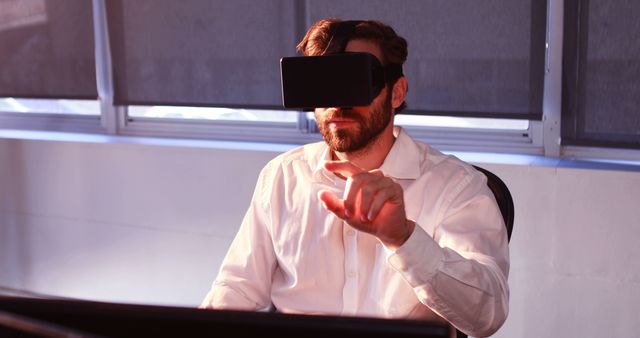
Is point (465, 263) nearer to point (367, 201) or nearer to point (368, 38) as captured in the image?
point (367, 201)

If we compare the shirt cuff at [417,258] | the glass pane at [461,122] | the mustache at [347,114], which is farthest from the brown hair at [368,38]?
the glass pane at [461,122]

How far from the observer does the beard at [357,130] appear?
192 cm

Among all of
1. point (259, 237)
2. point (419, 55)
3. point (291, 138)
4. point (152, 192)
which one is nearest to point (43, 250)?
point (152, 192)

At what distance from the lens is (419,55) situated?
10.3 ft

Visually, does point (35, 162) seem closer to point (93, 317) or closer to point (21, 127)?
point (21, 127)

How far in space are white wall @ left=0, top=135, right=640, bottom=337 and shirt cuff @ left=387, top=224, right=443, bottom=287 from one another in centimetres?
139

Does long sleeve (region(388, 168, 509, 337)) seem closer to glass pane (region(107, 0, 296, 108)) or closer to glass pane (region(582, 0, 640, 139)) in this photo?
glass pane (region(582, 0, 640, 139))

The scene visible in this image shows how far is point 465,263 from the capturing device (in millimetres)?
1636

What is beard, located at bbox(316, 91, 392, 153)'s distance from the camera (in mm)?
1923

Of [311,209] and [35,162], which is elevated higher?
[311,209]

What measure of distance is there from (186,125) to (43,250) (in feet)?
3.17

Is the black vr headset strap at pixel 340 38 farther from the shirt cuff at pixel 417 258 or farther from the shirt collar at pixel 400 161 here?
the shirt cuff at pixel 417 258

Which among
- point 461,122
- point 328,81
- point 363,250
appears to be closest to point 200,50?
point 461,122

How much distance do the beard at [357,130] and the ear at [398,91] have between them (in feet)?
0.10
